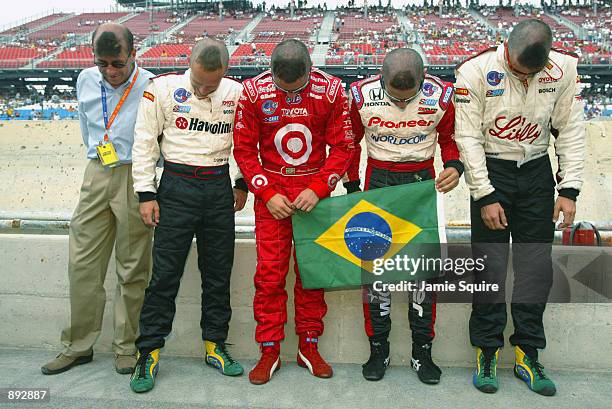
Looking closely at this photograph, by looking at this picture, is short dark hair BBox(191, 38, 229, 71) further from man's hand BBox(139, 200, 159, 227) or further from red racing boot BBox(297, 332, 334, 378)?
red racing boot BBox(297, 332, 334, 378)

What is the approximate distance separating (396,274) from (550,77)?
4.85 feet

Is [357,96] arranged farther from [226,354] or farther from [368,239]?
[226,354]

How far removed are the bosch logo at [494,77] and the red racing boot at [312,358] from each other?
1876 millimetres

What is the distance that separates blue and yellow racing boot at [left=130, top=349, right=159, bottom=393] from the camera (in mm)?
3379

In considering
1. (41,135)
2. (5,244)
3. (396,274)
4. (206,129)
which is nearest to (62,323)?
(5,244)

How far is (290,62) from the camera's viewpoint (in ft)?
10.7

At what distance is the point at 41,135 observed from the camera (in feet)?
66.9

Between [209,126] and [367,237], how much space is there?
46.9 inches

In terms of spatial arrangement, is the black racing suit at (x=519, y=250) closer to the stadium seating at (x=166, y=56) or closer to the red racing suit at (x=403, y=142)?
the red racing suit at (x=403, y=142)

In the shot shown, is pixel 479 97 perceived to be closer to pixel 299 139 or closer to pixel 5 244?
pixel 299 139

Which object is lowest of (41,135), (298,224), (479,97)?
(41,135)

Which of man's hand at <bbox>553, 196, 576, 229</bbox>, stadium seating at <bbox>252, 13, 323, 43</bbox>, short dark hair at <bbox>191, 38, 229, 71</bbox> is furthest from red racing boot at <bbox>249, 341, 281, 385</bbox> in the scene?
stadium seating at <bbox>252, 13, 323, 43</bbox>

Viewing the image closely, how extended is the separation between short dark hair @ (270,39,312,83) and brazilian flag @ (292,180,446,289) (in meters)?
0.79

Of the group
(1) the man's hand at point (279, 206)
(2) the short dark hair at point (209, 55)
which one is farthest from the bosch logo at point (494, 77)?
(2) the short dark hair at point (209, 55)
